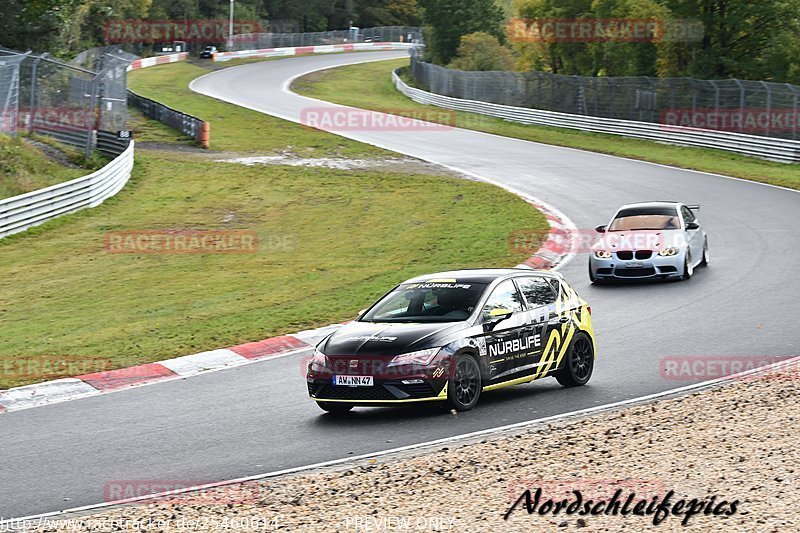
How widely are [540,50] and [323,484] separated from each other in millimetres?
66103

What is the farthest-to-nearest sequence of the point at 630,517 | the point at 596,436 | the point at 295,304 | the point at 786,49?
the point at 786,49 → the point at 295,304 → the point at 596,436 → the point at 630,517

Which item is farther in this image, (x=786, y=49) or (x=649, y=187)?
(x=786, y=49)

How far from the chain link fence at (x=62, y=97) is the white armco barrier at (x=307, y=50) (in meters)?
61.7

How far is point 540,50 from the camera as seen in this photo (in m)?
72.5

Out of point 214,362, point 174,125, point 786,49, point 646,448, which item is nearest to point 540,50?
point 786,49

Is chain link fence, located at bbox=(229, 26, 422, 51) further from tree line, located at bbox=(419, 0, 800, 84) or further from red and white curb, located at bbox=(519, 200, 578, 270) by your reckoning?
red and white curb, located at bbox=(519, 200, 578, 270)

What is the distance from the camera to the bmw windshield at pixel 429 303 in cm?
1202

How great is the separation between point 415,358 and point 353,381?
0.68m

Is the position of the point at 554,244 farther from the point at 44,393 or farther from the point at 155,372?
the point at 44,393

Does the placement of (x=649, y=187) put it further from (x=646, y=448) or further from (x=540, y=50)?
(x=540, y=50)

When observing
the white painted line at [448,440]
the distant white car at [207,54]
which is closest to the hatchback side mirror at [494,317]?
the white painted line at [448,440]

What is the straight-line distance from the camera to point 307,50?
→ 356 ft

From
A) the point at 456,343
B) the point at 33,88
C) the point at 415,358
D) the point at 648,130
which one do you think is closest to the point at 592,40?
the point at 648,130

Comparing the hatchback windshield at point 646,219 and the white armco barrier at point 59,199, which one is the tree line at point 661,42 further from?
the hatchback windshield at point 646,219
